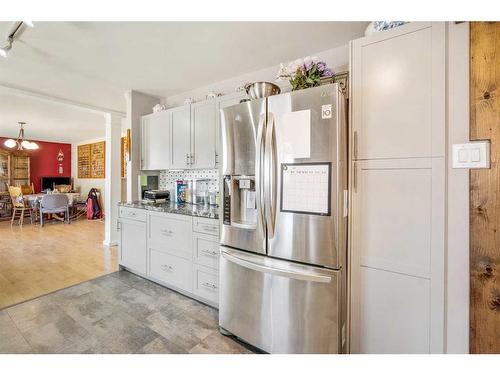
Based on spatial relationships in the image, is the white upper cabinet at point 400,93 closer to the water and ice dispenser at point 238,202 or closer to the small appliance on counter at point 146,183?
the water and ice dispenser at point 238,202

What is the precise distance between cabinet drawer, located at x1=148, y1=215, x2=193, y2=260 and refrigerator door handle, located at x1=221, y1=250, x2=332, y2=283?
750 mm

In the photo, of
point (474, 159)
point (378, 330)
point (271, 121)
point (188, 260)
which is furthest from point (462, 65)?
point (188, 260)

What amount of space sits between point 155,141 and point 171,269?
66.5 inches

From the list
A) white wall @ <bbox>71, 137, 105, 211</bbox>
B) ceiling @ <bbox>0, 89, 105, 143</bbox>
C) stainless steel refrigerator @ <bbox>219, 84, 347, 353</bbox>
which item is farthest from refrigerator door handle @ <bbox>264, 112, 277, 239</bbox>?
white wall @ <bbox>71, 137, 105, 211</bbox>

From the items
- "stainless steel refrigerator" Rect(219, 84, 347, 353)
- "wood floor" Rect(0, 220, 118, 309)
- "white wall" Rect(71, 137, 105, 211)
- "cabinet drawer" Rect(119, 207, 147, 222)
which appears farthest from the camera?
"white wall" Rect(71, 137, 105, 211)

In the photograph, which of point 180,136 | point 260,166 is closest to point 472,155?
point 260,166

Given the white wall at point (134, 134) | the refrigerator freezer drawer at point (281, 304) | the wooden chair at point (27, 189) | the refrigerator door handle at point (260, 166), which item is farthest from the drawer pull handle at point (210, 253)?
the wooden chair at point (27, 189)

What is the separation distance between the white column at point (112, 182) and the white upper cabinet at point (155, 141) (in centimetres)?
119

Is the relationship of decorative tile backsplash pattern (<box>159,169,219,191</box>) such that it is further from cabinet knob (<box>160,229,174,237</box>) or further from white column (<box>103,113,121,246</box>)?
white column (<box>103,113,121,246</box>)

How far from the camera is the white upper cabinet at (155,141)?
9.86 ft

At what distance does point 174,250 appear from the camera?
2350mm

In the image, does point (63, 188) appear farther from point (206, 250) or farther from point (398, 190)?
point (398, 190)

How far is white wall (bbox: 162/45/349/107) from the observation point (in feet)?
7.04

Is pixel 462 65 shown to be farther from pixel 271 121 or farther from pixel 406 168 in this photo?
pixel 271 121
